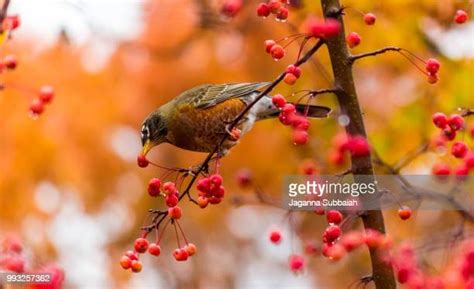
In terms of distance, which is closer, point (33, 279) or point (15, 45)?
point (33, 279)

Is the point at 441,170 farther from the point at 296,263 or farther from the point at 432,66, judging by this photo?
the point at 296,263

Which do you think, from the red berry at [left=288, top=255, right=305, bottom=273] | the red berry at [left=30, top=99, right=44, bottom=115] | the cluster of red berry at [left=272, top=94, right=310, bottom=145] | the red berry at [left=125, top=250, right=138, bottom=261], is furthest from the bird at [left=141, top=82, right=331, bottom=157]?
the cluster of red berry at [left=272, top=94, right=310, bottom=145]

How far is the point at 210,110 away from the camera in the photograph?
5.41 metres

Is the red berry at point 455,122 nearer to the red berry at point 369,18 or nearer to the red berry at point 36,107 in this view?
the red berry at point 369,18

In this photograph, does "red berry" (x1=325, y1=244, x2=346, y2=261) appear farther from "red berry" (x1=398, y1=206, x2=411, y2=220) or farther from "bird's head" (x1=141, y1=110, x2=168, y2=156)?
"bird's head" (x1=141, y1=110, x2=168, y2=156)

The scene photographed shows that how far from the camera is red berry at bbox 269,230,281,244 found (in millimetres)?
3703

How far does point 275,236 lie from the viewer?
3.71 meters

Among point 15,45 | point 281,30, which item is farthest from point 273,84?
point 15,45

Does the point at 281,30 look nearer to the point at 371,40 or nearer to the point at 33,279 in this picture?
the point at 371,40

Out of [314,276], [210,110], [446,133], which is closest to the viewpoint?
[446,133]

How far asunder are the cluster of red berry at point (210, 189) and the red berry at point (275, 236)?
0.52 metres

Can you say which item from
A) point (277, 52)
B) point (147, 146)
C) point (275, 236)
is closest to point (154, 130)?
point (147, 146)

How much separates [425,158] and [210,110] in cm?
156

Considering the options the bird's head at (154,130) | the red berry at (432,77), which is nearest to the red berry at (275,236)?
the red berry at (432,77)
